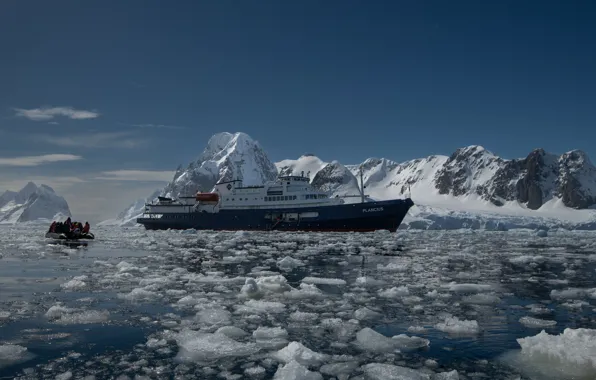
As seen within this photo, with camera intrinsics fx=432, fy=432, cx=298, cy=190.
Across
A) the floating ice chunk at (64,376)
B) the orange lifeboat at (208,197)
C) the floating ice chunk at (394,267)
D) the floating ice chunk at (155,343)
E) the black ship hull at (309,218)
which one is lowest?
the floating ice chunk at (155,343)

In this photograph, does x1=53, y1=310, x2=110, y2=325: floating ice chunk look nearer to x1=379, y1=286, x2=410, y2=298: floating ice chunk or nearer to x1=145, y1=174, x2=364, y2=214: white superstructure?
x1=379, y1=286, x2=410, y2=298: floating ice chunk

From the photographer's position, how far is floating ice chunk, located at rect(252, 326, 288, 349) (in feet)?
20.4

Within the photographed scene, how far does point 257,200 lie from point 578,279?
49362 millimetres

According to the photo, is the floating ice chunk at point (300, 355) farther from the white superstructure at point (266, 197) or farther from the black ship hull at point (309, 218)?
the white superstructure at point (266, 197)

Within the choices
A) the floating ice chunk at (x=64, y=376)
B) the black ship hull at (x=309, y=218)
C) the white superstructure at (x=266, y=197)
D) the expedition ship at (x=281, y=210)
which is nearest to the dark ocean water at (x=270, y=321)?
the floating ice chunk at (x=64, y=376)

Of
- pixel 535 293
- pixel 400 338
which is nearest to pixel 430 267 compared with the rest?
pixel 535 293

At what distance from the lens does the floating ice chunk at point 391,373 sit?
488cm

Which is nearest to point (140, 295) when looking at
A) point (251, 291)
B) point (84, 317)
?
point (84, 317)

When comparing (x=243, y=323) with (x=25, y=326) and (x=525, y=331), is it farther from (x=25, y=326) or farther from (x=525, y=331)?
(x=525, y=331)

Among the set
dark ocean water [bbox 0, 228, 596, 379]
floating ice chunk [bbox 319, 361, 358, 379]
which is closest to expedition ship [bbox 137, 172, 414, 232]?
dark ocean water [bbox 0, 228, 596, 379]

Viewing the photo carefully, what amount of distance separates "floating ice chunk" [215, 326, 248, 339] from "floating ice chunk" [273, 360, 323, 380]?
176cm

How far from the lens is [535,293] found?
10.5m

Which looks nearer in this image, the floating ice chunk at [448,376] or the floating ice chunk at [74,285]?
the floating ice chunk at [448,376]

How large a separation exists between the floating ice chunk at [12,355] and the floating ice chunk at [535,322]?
756cm
